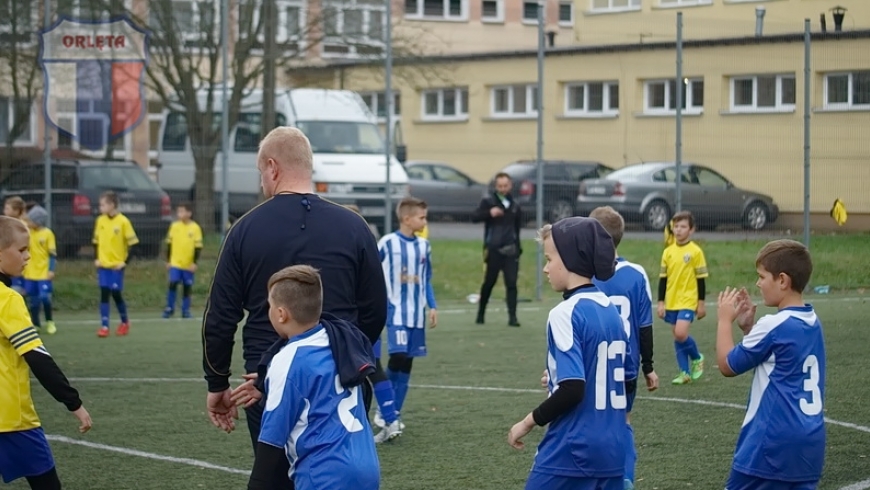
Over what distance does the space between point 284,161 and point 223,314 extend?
0.70 m

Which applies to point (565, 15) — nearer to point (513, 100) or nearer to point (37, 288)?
point (513, 100)

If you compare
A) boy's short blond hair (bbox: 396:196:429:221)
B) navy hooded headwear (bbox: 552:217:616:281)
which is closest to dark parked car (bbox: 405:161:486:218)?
boy's short blond hair (bbox: 396:196:429:221)

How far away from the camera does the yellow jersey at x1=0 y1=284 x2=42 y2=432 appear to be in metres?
6.07

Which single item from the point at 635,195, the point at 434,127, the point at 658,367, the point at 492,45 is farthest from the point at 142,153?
the point at 492,45

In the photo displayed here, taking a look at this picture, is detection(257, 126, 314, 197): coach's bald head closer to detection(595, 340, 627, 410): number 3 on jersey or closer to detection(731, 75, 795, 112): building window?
detection(595, 340, 627, 410): number 3 on jersey

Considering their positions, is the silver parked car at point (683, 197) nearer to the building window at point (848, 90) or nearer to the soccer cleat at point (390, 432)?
the building window at point (848, 90)

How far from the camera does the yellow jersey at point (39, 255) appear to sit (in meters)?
16.4

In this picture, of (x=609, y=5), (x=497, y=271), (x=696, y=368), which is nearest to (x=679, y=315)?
(x=696, y=368)

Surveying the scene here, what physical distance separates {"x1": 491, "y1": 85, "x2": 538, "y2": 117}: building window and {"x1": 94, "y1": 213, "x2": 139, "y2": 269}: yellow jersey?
1782 cm

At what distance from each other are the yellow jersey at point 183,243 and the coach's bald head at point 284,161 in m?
13.1

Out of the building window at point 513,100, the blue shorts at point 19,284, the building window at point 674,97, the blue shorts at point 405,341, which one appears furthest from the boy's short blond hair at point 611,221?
the building window at point 513,100

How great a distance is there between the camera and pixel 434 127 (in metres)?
32.4

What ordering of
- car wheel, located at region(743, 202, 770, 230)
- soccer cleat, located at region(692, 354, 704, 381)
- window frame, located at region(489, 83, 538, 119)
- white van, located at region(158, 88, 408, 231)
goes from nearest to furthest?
soccer cleat, located at region(692, 354, 704, 381), car wheel, located at region(743, 202, 770, 230), white van, located at region(158, 88, 408, 231), window frame, located at region(489, 83, 538, 119)

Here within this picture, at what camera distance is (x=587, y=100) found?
2553 cm
